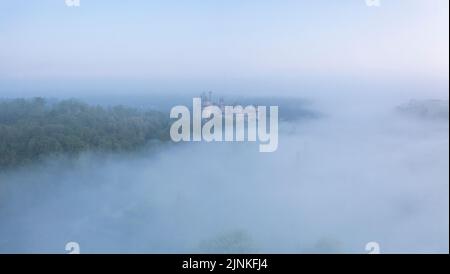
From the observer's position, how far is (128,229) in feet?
6.24

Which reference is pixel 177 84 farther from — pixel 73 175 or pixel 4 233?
pixel 4 233

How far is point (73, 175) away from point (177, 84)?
585 millimetres

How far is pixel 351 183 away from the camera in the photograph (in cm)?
193

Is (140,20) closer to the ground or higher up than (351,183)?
higher up

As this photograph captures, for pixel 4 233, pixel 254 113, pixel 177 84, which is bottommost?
pixel 4 233

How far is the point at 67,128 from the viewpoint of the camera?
191 centimetres

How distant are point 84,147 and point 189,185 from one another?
1.56 ft

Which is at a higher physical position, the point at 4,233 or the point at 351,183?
the point at 351,183

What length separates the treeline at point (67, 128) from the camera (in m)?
1.89

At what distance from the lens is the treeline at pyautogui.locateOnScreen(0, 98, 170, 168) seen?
1891 mm
